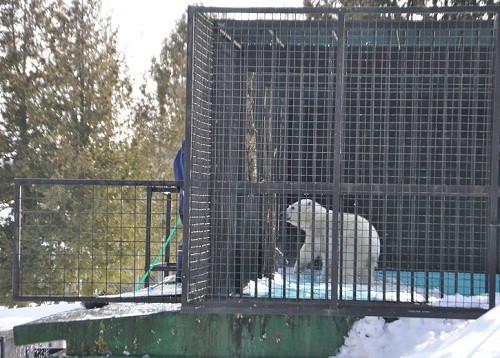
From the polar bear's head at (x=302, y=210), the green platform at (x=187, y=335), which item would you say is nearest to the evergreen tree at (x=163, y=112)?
the polar bear's head at (x=302, y=210)

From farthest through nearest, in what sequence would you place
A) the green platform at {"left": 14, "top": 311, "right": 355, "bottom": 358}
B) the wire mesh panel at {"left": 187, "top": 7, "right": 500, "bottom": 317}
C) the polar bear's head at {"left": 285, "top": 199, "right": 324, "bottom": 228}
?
the polar bear's head at {"left": 285, "top": 199, "right": 324, "bottom": 228}
the green platform at {"left": 14, "top": 311, "right": 355, "bottom": 358}
the wire mesh panel at {"left": 187, "top": 7, "right": 500, "bottom": 317}

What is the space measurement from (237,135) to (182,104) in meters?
27.8

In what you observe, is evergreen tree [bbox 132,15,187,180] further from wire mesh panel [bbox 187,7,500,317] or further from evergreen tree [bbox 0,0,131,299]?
wire mesh panel [bbox 187,7,500,317]

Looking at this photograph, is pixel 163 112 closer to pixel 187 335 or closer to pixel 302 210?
pixel 302 210

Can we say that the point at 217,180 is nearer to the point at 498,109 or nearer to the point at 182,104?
the point at 498,109

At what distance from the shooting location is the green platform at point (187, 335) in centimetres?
899

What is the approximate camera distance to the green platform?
8.99 metres

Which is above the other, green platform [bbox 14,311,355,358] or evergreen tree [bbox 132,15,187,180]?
evergreen tree [bbox 132,15,187,180]

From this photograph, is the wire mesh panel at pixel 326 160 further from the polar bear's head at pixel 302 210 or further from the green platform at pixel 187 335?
the polar bear's head at pixel 302 210

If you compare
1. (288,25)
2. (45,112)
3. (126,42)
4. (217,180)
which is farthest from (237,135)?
(126,42)

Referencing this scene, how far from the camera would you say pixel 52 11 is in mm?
29875

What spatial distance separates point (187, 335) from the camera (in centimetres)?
905

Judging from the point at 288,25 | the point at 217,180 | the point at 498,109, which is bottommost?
the point at 217,180

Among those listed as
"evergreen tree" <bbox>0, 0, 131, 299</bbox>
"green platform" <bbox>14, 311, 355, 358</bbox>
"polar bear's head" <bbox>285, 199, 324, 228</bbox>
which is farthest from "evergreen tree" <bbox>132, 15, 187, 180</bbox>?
"green platform" <bbox>14, 311, 355, 358</bbox>
